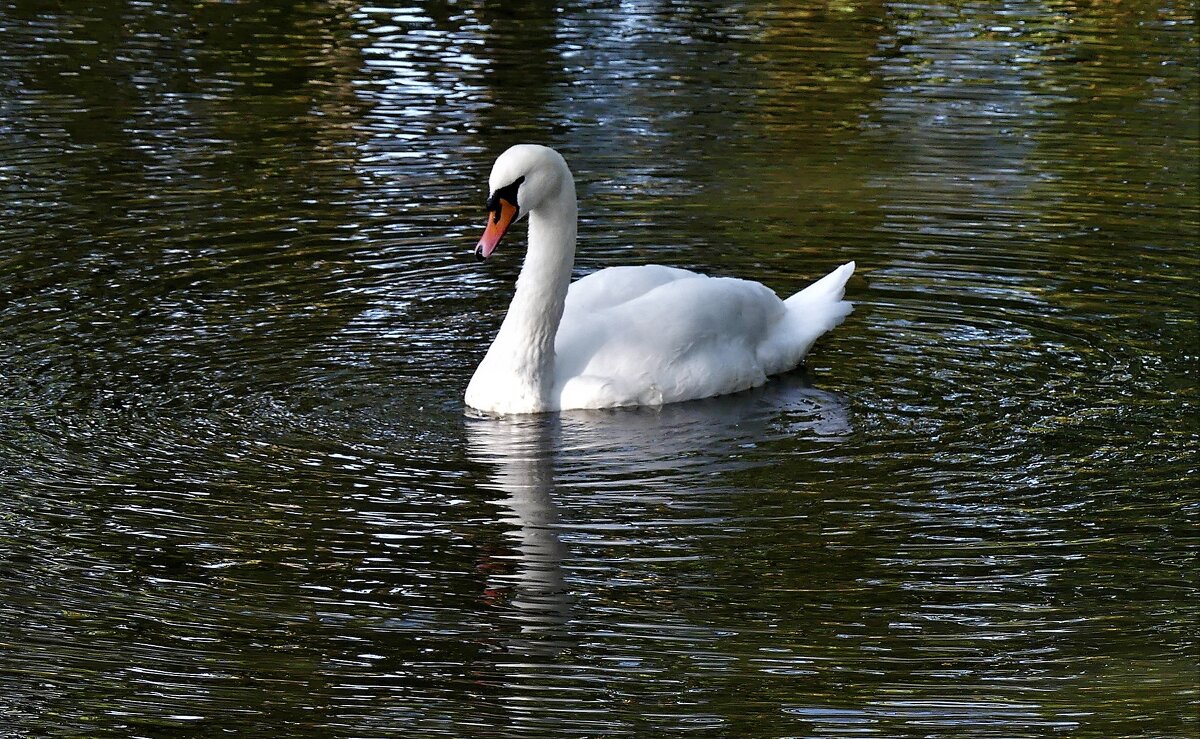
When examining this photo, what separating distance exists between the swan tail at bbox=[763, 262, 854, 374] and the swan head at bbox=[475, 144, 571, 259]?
5.21 ft

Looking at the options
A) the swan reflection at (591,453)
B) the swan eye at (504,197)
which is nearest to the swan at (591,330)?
the swan eye at (504,197)

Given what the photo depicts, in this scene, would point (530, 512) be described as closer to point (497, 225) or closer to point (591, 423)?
point (591, 423)

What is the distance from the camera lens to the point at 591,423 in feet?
32.9

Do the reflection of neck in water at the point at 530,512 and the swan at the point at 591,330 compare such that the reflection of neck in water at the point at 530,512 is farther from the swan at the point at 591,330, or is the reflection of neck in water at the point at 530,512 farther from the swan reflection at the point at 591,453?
the swan at the point at 591,330

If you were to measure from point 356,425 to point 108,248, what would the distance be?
3865 mm

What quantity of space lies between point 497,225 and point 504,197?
0.64 feet

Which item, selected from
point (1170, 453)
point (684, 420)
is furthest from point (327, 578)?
point (1170, 453)

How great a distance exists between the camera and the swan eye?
997 cm

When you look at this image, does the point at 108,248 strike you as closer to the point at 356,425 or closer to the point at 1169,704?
the point at 356,425

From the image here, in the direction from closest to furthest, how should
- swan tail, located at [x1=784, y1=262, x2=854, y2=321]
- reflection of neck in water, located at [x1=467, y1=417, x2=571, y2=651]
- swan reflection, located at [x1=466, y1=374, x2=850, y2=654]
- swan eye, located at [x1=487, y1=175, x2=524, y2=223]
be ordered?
reflection of neck in water, located at [x1=467, y1=417, x2=571, y2=651]
swan reflection, located at [x1=466, y1=374, x2=850, y2=654]
swan eye, located at [x1=487, y1=175, x2=524, y2=223]
swan tail, located at [x1=784, y1=262, x2=854, y2=321]

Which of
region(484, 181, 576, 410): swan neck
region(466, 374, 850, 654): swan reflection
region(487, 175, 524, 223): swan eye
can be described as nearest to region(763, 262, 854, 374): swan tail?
region(466, 374, 850, 654): swan reflection

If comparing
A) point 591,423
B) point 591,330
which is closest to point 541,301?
point 591,330

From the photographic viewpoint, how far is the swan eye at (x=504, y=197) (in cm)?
997

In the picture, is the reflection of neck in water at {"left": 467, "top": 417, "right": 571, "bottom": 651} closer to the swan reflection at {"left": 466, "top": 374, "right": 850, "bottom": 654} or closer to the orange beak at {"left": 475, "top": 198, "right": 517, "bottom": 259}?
the swan reflection at {"left": 466, "top": 374, "right": 850, "bottom": 654}
